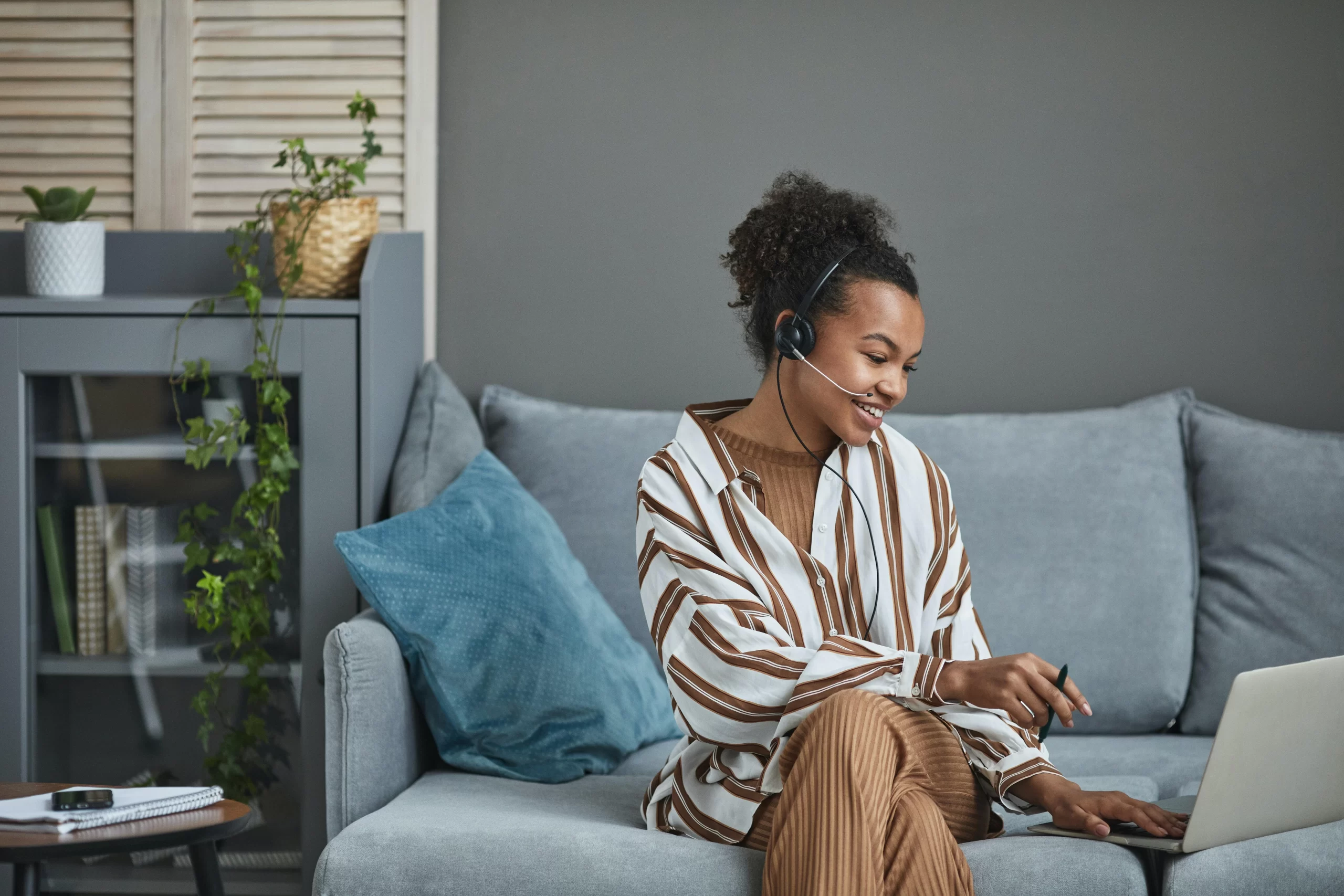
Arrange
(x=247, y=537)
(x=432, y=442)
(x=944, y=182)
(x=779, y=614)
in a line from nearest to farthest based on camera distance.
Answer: (x=779, y=614)
(x=247, y=537)
(x=432, y=442)
(x=944, y=182)

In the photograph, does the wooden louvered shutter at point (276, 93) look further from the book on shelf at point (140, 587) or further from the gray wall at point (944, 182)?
the book on shelf at point (140, 587)

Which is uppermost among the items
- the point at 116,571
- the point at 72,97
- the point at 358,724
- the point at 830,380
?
the point at 72,97

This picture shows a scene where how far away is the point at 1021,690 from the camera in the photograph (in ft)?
3.76

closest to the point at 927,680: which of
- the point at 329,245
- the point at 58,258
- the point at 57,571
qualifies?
the point at 329,245

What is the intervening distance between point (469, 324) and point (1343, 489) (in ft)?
5.53

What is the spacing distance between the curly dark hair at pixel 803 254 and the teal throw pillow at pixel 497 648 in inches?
21.2

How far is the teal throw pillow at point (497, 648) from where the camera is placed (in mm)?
1692

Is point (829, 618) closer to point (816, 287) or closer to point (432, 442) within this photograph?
point (816, 287)

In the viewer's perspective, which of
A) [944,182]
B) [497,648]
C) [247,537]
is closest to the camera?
[497,648]

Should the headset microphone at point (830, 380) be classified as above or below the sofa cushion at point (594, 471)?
above

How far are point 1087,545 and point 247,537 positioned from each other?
1466mm

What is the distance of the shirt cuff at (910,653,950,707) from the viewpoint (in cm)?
123

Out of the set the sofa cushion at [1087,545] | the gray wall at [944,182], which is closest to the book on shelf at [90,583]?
the gray wall at [944,182]

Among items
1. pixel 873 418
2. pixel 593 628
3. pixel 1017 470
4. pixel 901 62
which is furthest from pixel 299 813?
pixel 901 62
